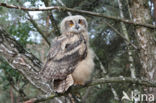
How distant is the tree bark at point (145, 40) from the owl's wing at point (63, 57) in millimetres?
1470

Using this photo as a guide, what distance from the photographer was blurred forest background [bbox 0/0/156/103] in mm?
4645

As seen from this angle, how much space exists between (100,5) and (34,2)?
85.4 inches

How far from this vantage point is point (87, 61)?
140 inches

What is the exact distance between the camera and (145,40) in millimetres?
4613

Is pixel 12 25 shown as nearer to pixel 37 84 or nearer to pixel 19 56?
pixel 19 56

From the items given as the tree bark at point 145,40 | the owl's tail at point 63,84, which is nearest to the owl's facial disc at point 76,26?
the owl's tail at point 63,84

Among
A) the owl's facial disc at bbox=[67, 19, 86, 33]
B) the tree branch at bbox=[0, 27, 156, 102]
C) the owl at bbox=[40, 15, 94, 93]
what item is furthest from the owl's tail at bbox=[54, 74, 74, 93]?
the tree branch at bbox=[0, 27, 156, 102]

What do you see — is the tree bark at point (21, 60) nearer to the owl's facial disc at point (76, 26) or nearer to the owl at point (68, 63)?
the owl at point (68, 63)

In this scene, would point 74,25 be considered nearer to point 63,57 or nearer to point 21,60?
point 63,57

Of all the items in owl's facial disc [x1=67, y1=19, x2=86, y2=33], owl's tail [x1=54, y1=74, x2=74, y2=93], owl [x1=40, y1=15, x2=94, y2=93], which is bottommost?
owl's tail [x1=54, y1=74, x2=74, y2=93]

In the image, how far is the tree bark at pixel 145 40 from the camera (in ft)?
14.7

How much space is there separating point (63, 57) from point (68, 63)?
135mm

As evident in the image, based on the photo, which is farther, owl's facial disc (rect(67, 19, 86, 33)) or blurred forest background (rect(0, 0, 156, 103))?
blurred forest background (rect(0, 0, 156, 103))

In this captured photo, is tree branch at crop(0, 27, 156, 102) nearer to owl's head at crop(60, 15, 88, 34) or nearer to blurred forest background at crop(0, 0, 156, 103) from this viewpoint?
blurred forest background at crop(0, 0, 156, 103)
